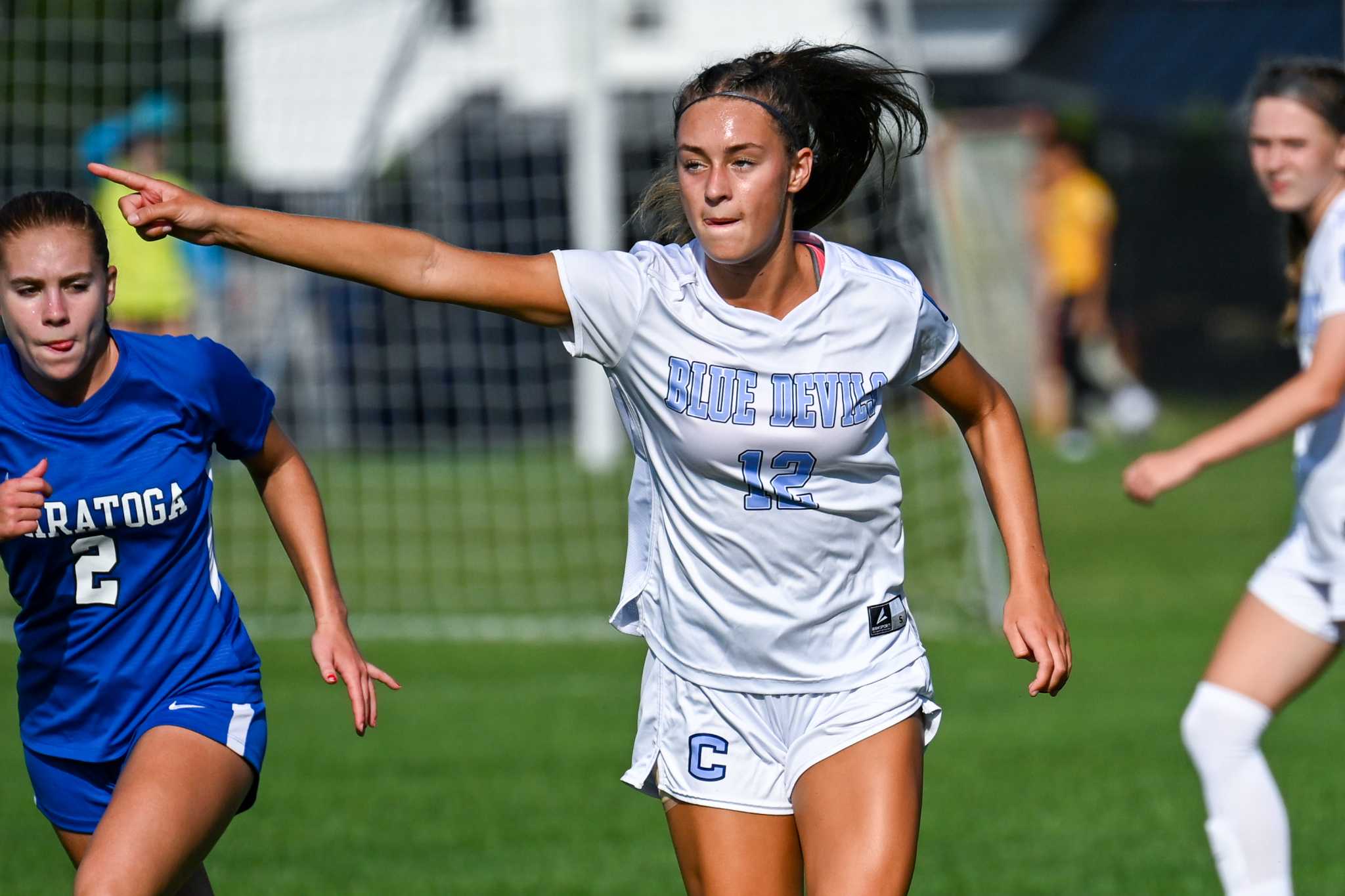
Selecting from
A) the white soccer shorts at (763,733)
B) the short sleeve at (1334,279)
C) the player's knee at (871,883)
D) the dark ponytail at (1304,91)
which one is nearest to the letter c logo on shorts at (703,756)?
the white soccer shorts at (763,733)

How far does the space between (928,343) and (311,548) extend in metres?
1.51

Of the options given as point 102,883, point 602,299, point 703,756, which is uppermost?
point 602,299

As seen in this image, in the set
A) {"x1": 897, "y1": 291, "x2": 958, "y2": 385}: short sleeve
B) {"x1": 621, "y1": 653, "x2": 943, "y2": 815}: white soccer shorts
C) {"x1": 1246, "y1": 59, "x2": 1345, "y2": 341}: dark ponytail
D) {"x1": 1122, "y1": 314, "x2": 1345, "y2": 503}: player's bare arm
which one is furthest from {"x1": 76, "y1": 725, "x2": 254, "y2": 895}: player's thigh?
{"x1": 1246, "y1": 59, "x2": 1345, "y2": 341}: dark ponytail

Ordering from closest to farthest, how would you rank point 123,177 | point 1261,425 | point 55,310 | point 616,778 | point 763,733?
point 123,177
point 55,310
point 763,733
point 1261,425
point 616,778

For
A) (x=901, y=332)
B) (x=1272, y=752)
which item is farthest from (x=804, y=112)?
(x=1272, y=752)

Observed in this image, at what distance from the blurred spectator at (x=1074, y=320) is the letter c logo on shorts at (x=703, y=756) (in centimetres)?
1542

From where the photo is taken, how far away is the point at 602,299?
12.9 feet

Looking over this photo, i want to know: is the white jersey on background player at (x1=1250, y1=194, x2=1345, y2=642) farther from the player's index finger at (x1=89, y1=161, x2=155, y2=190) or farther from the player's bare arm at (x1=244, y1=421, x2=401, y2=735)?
the player's index finger at (x1=89, y1=161, x2=155, y2=190)

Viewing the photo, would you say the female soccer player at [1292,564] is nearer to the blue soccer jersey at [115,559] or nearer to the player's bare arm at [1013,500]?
the player's bare arm at [1013,500]

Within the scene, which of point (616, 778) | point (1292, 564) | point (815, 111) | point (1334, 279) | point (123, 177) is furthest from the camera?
point (616, 778)

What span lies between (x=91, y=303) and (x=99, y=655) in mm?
788

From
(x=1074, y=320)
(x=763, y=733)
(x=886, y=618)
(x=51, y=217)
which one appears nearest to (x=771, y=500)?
(x=886, y=618)

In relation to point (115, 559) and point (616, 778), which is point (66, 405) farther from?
point (616, 778)

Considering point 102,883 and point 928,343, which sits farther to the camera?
point 928,343
